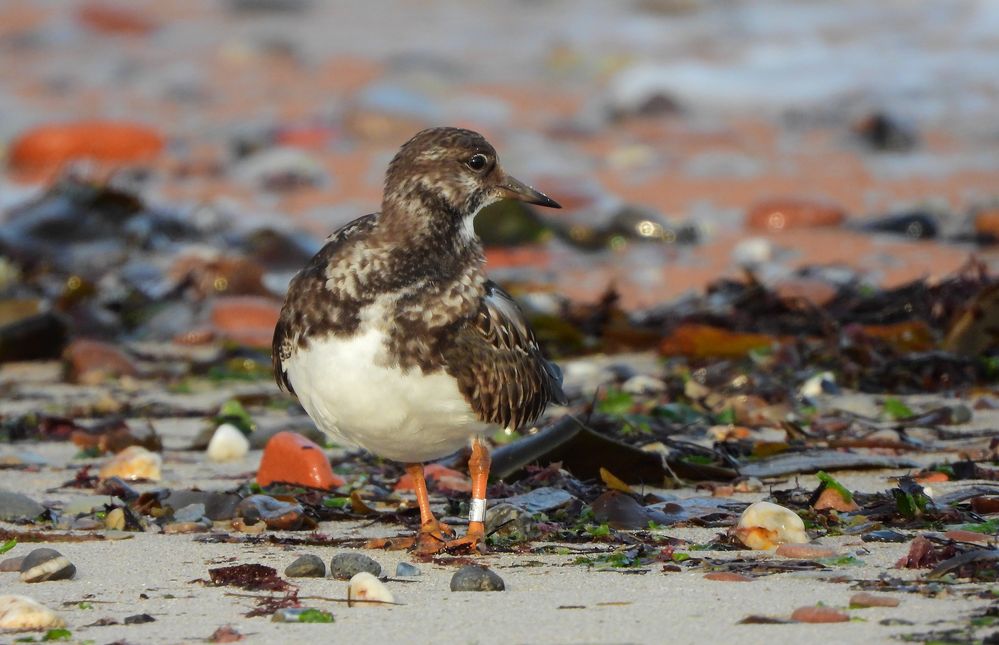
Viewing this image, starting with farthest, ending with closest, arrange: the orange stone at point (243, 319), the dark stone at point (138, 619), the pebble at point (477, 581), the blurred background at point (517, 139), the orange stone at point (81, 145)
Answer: the orange stone at point (81, 145)
the blurred background at point (517, 139)
the orange stone at point (243, 319)
the pebble at point (477, 581)
the dark stone at point (138, 619)

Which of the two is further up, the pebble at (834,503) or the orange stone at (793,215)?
the orange stone at (793,215)

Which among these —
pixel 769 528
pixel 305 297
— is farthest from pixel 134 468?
pixel 769 528

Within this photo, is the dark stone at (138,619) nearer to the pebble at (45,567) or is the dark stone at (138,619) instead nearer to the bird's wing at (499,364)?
the pebble at (45,567)

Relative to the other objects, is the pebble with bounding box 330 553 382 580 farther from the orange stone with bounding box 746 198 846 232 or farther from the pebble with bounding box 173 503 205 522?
the orange stone with bounding box 746 198 846 232

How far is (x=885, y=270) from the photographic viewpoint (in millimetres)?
8016

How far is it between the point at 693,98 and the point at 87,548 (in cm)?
1062

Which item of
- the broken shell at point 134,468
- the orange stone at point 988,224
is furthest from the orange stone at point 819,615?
the orange stone at point 988,224

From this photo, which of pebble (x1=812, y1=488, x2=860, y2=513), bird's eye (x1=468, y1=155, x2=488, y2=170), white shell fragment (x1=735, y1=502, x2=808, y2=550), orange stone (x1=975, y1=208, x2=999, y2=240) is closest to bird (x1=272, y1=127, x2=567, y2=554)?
bird's eye (x1=468, y1=155, x2=488, y2=170)

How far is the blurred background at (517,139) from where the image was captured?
26.3 feet

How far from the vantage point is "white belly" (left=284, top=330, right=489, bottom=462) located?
3.31 metres

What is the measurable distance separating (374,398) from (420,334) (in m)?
0.18

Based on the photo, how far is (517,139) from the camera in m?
12.1

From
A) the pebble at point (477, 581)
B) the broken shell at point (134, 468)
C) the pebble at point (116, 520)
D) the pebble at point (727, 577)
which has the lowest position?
the pebble at point (477, 581)

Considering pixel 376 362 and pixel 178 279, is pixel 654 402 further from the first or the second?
pixel 178 279
